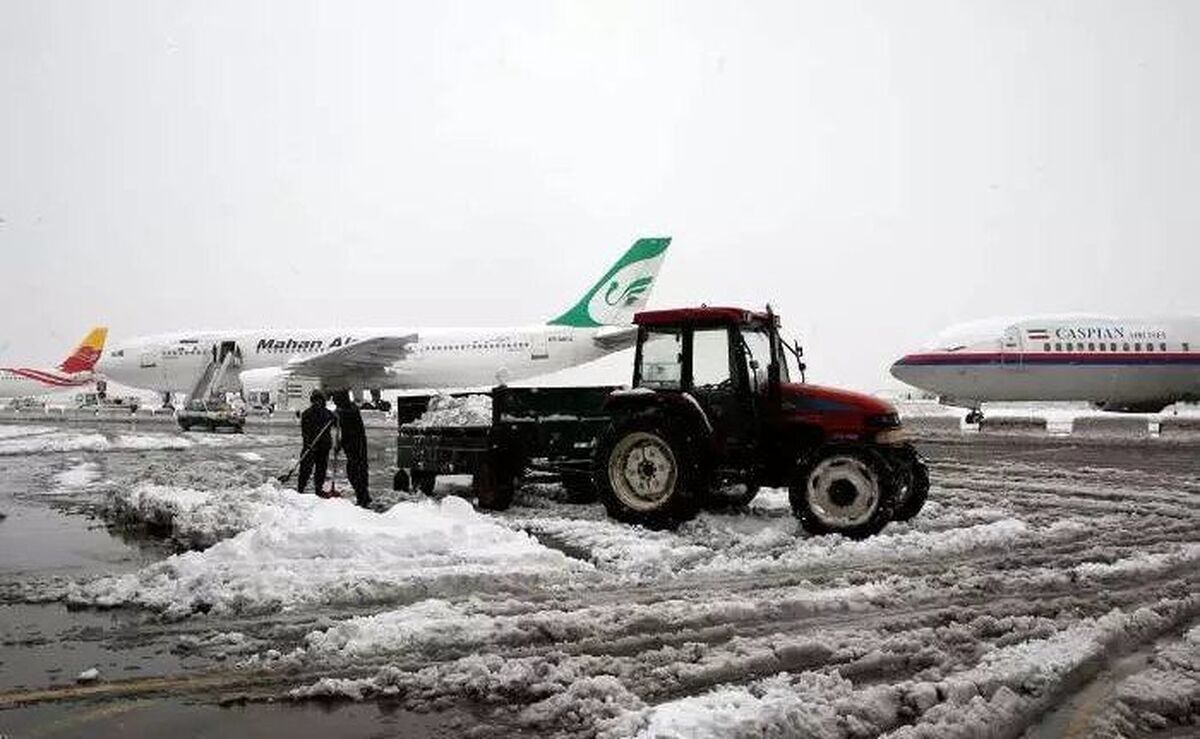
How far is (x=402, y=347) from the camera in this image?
34531 millimetres

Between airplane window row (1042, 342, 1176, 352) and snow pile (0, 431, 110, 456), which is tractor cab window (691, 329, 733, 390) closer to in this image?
snow pile (0, 431, 110, 456)

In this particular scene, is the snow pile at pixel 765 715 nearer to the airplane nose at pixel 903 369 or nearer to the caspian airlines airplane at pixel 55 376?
the airplane nose at pixel 903 369

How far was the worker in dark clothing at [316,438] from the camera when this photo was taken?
451 inches

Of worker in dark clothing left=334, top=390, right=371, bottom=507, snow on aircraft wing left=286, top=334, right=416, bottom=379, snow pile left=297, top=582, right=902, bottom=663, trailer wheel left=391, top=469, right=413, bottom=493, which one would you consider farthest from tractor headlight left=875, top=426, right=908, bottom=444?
snow on aircraft wing left=286, top=334, right=416, bottom=379

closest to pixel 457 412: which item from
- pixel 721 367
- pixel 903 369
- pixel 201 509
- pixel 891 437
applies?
pixel 201 509

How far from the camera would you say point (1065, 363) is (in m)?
28.2

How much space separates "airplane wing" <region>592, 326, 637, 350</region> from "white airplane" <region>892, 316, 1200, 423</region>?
1116cm

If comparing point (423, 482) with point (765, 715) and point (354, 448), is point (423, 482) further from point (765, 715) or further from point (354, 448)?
point (765, 715)

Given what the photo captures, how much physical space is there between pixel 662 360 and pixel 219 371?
1256 inches

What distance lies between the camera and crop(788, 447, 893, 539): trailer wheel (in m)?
8.27

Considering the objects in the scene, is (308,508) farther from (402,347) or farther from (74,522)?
(402,347)

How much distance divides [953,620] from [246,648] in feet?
13.3

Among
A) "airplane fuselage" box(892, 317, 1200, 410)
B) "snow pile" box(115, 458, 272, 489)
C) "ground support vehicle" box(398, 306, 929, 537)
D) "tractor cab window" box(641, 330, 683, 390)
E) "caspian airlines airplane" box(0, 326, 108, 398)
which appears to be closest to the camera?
"ground support vehicle" box(398, 306, 929, 537)

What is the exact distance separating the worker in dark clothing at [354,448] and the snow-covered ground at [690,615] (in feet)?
4.41
